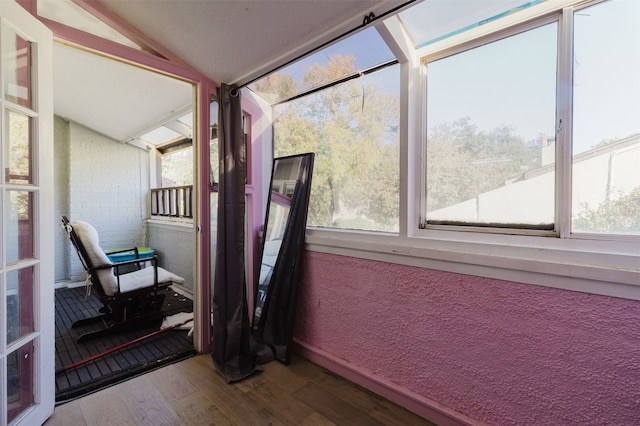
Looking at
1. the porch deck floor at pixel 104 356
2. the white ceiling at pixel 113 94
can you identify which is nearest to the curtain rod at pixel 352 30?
the white ceiling at pixel 113 94

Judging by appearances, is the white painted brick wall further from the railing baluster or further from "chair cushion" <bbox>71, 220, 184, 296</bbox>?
"chair cushion" <bbox>71, 220, 184, 296</bbox>

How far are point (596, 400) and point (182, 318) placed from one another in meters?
3.13

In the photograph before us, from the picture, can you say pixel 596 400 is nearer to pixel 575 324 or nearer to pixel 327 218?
pixel 575 324

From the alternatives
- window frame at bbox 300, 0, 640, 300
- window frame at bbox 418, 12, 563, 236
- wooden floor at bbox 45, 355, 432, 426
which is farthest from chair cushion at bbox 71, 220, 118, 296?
window frame at bbox 418, 12, 563, 236

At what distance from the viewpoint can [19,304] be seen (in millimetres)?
1430

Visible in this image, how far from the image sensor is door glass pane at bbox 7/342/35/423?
136cm

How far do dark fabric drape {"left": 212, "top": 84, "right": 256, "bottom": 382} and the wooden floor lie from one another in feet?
0.71

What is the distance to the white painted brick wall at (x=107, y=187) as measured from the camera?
404 centimetres

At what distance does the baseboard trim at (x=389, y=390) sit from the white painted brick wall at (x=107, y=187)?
3.68 m

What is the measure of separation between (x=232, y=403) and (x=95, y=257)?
1829 millimetres

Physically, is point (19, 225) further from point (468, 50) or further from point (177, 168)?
point (177, 168)

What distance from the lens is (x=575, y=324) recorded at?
3.90ft

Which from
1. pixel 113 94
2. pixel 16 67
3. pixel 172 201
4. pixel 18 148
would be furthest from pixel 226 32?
pixel 172 201

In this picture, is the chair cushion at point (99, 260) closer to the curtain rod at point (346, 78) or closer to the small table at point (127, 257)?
the small table at point (127, 257)
